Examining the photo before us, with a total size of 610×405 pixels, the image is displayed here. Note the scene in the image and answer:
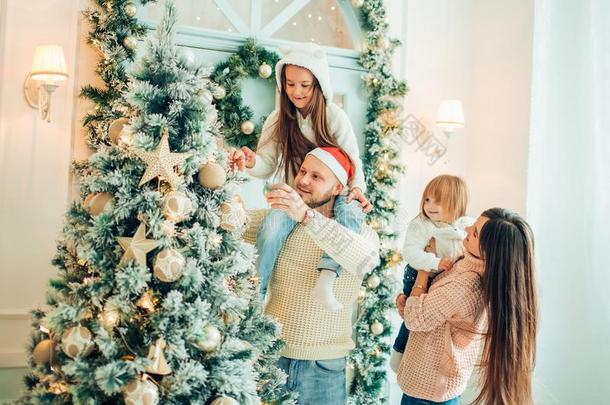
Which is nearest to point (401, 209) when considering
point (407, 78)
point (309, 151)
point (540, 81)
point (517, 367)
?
point (407, 78)

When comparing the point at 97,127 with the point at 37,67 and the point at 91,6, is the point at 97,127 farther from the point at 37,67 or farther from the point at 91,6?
the point at 91,6

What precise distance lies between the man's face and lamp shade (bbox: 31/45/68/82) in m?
1.40

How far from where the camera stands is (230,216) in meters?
1.30

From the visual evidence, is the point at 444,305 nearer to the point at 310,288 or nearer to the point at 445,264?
the point at 445,264

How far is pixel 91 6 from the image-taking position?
2.67 m

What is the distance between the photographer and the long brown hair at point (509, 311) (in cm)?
169

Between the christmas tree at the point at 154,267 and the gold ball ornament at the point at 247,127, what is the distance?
142 centimetres

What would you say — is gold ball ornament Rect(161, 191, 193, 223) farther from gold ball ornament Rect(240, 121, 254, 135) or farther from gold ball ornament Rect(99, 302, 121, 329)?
gold ball ornament Rect(240, 121, 254, 135)

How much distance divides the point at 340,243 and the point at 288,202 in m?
0.20

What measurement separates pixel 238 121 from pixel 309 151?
868 millimetres

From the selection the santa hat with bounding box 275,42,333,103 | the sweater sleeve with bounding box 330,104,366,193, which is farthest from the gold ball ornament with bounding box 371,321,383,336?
the santa hat with bounding box 275,42,333,103

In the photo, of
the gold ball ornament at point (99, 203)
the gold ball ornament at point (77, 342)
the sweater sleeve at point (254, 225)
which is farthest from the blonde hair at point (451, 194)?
the gold ball ornament at point (77, 342)

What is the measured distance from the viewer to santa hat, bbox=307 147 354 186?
183cm

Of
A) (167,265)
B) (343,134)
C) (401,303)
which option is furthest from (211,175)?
(401,303)
